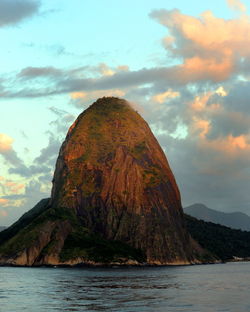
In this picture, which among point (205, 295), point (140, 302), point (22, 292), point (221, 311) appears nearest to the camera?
point (221, 311)

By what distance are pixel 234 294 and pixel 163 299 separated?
18245 mm

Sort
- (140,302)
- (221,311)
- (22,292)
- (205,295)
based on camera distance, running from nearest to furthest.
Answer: (221,311) < (140,302) < (205,295) < (22,292)

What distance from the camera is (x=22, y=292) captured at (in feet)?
355

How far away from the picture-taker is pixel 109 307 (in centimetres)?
7638

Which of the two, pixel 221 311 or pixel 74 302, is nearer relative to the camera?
pixel 221 311

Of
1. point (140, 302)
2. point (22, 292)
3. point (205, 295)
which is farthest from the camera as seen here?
point (22, 292)

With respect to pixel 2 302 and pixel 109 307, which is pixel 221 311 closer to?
pixel 109 307

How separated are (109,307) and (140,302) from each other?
8935 mm

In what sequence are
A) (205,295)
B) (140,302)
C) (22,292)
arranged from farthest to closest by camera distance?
1. (22,292)
2. (205,295)
3. (140,302)

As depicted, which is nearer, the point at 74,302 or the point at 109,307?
the point at 109,307

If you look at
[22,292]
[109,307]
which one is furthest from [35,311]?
[22,292]

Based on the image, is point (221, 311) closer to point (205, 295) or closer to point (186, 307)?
point (186, 307)

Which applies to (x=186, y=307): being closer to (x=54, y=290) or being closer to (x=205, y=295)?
(x=205, y=295)

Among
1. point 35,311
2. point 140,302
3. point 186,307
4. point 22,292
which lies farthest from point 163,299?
point 22,292
